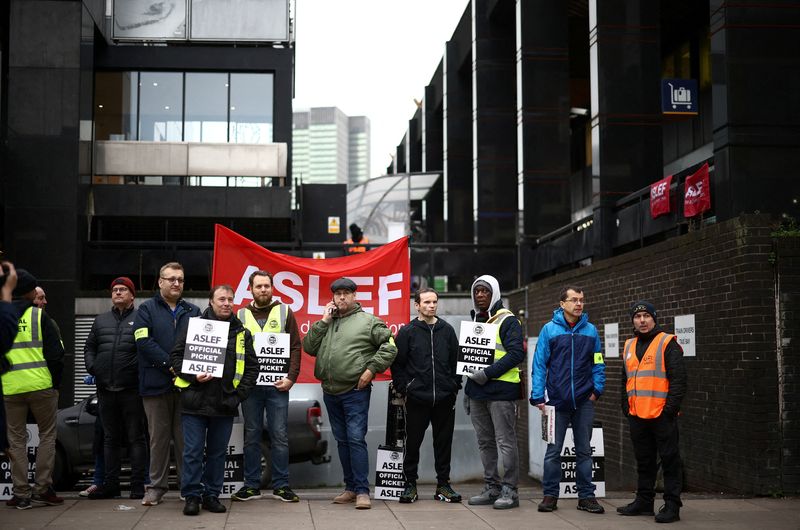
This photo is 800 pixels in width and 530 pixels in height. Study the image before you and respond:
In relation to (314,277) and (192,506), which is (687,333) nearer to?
(314,277)

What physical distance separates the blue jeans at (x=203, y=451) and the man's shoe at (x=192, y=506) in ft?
0.12

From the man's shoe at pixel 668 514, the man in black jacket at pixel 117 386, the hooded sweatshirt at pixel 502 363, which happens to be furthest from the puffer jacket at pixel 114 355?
the man's shoe at pixel 668 514

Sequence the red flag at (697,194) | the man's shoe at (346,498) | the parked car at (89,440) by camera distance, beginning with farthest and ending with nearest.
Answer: the parked car at (89,440) → the red flag at (697,194) → the man's shoe at (346,498)

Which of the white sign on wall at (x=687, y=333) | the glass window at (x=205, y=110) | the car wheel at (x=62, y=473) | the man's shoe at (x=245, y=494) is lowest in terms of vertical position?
the car wheel at (x=62, y=473)

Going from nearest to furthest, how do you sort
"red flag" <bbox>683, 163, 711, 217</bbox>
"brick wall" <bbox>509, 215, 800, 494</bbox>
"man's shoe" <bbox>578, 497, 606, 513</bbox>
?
"man's shoe" <bbox>578, 497, 606, 513</bbox> → "brick wall" <bbox>509, 215, 800, 494</bbox> → "red flag" <bbox>683, 163, 711, 217</bbox>

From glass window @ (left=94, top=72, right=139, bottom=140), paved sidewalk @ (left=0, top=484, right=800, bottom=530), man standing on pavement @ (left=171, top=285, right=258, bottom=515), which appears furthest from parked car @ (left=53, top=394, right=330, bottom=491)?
glass window @ (left=94, top=72, right=139, bottom=140)

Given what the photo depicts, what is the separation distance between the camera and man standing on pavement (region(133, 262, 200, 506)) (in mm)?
9469

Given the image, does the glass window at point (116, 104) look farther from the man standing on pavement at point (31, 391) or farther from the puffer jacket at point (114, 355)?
the man standing on pavement at point (31, 391)

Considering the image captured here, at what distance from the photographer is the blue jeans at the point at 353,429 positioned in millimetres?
9742

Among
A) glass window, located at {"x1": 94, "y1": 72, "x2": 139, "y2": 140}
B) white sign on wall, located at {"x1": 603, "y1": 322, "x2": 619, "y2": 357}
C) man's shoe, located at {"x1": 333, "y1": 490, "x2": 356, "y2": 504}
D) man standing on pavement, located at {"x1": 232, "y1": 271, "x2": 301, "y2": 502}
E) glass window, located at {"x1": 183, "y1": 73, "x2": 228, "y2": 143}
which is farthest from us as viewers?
glass window, located at {"x1": 183, "y1": 73, "x2": 228, "y2": 143}

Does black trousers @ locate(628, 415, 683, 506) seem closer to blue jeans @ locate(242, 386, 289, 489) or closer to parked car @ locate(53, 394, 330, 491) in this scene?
blue jeans @ locate(242, 386, 289, 489)

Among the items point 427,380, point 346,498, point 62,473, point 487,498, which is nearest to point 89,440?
point 62,473

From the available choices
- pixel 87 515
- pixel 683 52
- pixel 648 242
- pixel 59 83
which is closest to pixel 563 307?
pixel 87 515

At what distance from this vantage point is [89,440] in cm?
1421
